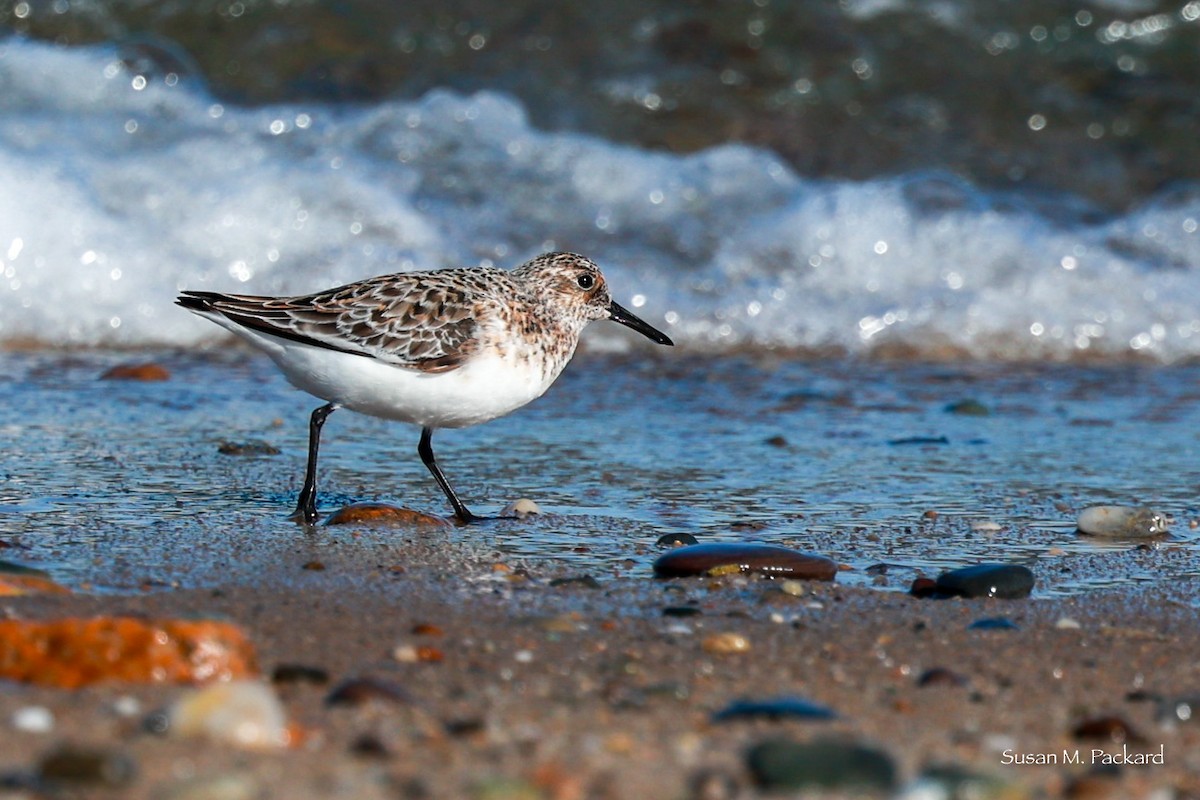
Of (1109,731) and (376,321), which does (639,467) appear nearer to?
(376,321)

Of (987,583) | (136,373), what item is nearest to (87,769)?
(987,583)

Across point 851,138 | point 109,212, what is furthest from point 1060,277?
point 109,212

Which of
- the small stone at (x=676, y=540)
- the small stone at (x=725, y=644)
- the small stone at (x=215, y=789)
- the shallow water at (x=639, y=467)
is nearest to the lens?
the small stone at (x=215, y=789)

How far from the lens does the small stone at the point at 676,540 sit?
4.98 meters

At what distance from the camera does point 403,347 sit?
542cm

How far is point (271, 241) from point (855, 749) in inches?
285

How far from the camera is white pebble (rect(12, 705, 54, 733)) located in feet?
9.52

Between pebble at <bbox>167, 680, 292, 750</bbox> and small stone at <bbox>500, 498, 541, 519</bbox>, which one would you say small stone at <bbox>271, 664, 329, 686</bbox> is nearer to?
pebble at <bbox>167, 680, 292, 750</bbox>

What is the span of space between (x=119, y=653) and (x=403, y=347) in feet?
7.55

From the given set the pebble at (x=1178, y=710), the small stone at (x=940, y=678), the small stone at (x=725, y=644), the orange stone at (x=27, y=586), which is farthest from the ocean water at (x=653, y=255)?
the pebble at (x=1178, y=710)

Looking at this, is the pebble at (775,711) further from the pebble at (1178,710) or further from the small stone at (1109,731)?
the pebble at (1178,710)

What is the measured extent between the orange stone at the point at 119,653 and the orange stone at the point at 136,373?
4.30 meters

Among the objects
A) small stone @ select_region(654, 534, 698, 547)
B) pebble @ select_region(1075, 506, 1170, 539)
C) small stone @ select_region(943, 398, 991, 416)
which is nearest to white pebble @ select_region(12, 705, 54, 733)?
small stone @ select_region(654, 534, 698, 547)

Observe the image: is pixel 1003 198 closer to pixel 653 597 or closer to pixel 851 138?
pixel 851 138
